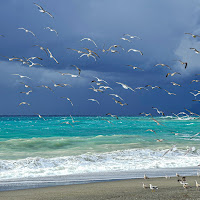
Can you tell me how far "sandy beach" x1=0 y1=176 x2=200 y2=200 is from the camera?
917 centimetres

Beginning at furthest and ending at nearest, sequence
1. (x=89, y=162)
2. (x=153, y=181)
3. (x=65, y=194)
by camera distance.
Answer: (x=89, y=162) → (x=153, y=181) → (x=65, y=194)

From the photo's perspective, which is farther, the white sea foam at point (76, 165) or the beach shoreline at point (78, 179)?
the white sea foam at point (76, 165)

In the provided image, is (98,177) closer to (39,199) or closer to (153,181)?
(153,181)

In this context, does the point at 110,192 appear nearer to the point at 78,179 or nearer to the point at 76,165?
the point at 78,179

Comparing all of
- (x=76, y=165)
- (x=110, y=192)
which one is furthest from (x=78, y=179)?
(x=76, y=165)

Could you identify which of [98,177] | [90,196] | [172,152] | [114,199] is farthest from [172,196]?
[172,152]

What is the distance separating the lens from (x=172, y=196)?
901 cm

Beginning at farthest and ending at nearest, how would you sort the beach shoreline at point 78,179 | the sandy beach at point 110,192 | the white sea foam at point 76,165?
the white sea foam at point 76,165
the beach shoreline at point 78,179
the sandy beach at point 110,192

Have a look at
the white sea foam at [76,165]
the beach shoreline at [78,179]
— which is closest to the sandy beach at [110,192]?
the beach shoreline at [78,179]

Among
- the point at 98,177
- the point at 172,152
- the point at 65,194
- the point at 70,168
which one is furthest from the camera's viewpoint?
the point at 172,152

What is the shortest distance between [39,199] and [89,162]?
10203mm

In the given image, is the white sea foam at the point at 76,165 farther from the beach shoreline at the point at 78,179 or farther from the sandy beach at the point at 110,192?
the sandy beach at the point at 110,192

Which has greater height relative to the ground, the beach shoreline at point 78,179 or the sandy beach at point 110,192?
the beach shoreline at point 78,179

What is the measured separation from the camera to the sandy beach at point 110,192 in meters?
9.17
